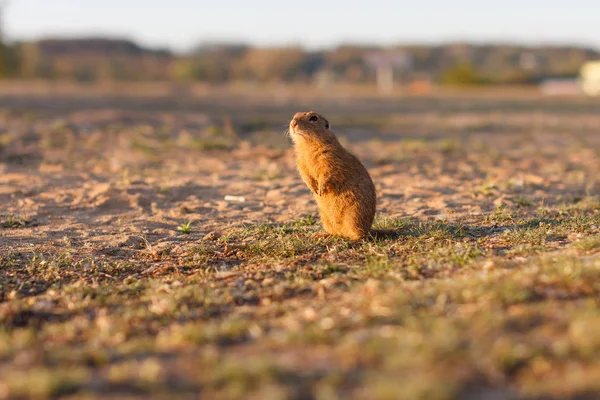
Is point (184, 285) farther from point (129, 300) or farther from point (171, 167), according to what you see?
point (171, 167)

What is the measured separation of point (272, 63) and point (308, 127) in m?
70.7

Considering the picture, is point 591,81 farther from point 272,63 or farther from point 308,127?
point 308,127

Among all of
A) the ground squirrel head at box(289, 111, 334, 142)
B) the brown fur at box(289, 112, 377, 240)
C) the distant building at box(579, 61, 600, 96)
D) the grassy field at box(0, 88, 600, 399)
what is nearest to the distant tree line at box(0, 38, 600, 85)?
the distant building at box(579, 61, 600, 96)

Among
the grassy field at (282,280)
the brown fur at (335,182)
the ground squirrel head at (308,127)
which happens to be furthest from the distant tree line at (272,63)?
the brown fur at (335,182)

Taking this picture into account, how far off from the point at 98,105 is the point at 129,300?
17.8 metres

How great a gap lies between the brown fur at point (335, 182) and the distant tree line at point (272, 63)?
105 ft

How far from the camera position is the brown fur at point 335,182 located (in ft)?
19.1

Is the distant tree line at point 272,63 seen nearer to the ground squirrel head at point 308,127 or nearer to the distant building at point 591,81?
the distant building at point 591,81

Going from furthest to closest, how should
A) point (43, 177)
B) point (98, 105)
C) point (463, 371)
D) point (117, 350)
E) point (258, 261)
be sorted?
point (98, 105) → point (43, 177) → point (258, 261) → point (117, 350) → point (463, 371)

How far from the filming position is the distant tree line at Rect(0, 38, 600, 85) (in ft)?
168

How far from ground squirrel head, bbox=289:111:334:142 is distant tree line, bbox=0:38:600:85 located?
105 feet

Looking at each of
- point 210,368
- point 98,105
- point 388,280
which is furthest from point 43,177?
point 98,105

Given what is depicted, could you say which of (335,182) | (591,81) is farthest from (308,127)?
(591,81)

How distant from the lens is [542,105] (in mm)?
28953
